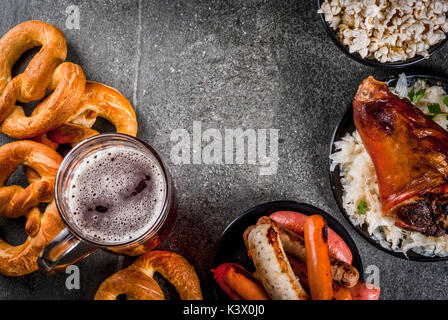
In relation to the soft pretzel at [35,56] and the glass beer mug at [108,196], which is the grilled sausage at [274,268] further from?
the soft pretzel at [35,56]

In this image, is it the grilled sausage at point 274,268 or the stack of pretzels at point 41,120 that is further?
the stack of pretzels at point 41,120

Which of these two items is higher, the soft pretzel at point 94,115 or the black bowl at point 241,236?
the soft pretzel at point 94,115


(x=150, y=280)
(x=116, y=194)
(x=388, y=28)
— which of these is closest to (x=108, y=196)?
(x=116, y=194)

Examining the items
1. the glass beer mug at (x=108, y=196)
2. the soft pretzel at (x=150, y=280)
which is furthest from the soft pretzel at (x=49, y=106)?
the soft pretzel at (x=150, y=280)

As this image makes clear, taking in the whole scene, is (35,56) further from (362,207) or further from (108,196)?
(362,207)

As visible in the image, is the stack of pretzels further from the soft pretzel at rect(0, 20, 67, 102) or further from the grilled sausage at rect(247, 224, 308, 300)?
the grilled sausage at rect(247, 224, 308, 300)

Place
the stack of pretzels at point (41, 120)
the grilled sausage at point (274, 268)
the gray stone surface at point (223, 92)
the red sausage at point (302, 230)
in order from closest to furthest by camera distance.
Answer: the grilled sausage at point (274, 268) → the red sausage at point (302, 230) → the stack of pretzels at point (41, 120) → the gray stone surface at point (223, 92)
